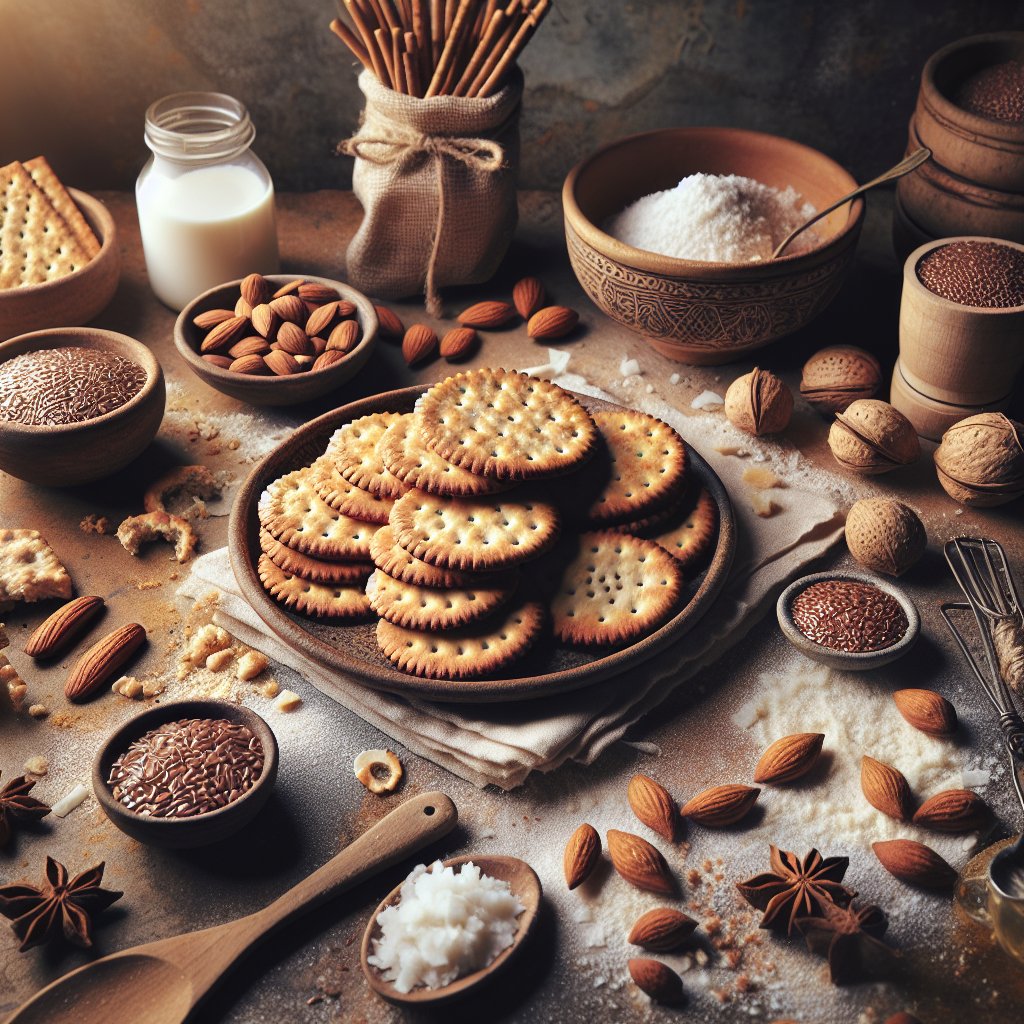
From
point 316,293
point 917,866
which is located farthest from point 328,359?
point 917,866

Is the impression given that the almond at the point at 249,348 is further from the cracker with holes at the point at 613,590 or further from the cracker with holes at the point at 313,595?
the cracker with holes at the point at 613,590

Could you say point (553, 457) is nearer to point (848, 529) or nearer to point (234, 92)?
point (848, 529)

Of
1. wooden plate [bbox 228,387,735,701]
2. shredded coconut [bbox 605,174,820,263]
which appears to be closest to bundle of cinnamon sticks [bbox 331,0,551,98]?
shredded coconut [bbox 605,174,820,263]

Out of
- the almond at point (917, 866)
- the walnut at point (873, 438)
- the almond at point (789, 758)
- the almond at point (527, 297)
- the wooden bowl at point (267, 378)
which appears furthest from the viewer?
the almond at point (527, 297)

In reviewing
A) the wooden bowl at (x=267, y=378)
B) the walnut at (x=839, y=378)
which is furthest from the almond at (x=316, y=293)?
the walnut at (x=839, y=378)

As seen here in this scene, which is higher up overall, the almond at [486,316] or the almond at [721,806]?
the almond at [486,316]

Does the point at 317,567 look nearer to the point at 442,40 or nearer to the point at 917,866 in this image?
the point at 917,866

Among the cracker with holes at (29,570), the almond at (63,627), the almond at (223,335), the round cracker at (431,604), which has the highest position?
the almond at (223,335)
